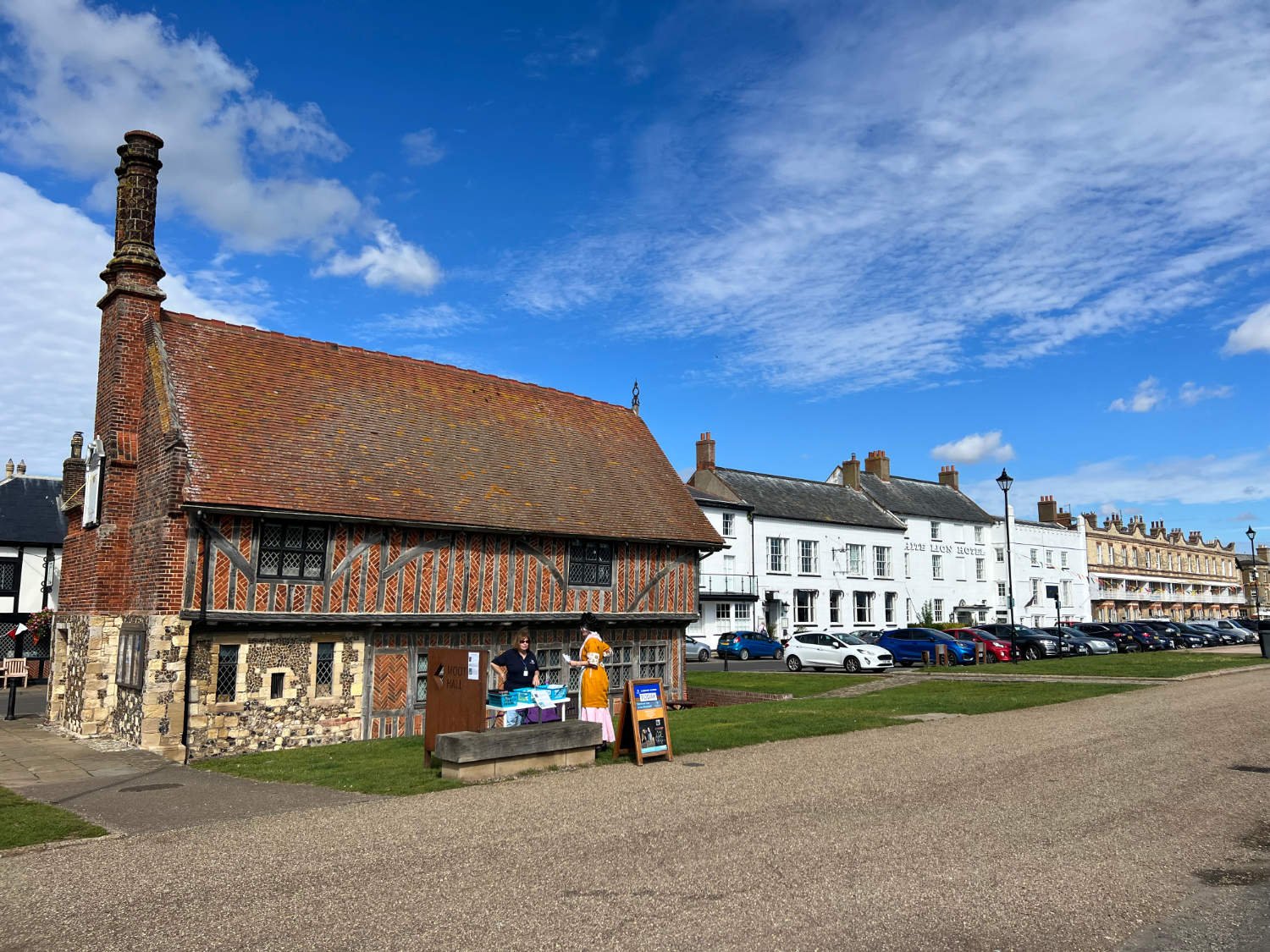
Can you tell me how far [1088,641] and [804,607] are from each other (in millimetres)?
12845

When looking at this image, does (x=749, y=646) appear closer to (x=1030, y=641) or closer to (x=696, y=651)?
(x=696, y=651)

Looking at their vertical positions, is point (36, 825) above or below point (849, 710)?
below

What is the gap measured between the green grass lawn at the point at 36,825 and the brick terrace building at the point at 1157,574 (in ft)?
211

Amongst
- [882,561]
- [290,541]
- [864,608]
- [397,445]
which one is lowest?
[864,608]

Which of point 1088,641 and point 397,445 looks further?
point 1088,641

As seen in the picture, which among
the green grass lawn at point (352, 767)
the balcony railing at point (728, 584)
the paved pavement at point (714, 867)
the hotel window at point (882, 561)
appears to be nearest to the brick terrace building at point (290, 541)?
the green grass lawn at point (352, 767)

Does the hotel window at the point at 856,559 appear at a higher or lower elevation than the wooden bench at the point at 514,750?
higher

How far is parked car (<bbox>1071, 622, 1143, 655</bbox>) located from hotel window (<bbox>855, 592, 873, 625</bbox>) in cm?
991

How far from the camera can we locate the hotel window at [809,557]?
46906mm

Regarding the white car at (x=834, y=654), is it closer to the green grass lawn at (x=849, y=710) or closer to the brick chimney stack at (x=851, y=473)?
the green grass lawn at (x=849, y=710)

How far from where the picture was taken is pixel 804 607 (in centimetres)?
4709

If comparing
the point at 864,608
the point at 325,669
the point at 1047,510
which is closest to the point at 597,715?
the point at 325,669

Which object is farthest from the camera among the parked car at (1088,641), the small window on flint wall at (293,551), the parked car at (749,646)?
the parked car at (1088,641)

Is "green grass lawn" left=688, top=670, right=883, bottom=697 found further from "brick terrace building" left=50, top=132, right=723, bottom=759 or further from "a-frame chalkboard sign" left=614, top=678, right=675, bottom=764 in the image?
"a-frame chalkboard sign" left=614, top=678, right=675, bottom=764
